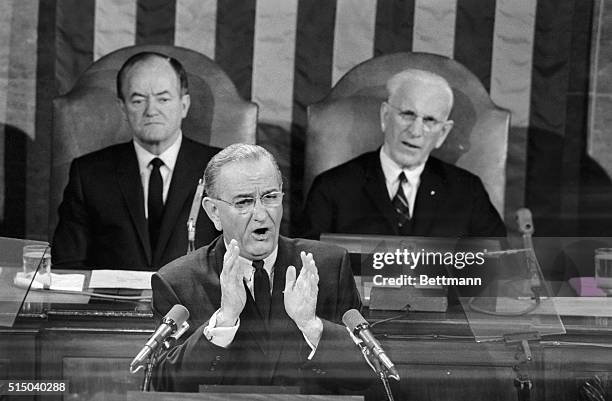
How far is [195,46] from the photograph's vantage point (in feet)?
8.81

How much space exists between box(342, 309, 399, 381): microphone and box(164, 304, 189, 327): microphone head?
386mm

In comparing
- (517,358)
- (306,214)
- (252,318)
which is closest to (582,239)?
(517,358)

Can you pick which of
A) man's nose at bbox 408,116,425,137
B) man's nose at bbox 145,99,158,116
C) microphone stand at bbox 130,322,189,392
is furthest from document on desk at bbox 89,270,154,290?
man's nose at bbox 408,116,425,137

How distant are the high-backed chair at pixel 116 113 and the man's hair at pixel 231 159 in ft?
0.57

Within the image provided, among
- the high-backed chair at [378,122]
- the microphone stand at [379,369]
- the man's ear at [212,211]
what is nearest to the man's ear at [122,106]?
the man's ear at [212,211]

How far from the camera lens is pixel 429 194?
2.75m

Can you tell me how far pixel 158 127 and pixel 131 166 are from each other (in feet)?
0.43

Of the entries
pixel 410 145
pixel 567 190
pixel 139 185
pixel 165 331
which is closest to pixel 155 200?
pixel 139 185

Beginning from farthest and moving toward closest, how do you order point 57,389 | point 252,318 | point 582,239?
point 582,239 < point 252,318 < point 57,389

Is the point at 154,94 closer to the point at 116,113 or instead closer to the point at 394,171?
the point at 116,113

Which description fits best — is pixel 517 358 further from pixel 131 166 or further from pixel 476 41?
pixel 131 166

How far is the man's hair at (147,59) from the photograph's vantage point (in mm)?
2680

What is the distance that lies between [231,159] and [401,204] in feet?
1.74

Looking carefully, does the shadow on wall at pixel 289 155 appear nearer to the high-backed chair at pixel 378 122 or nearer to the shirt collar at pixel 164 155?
the high-backed chair at pixel 378 122
